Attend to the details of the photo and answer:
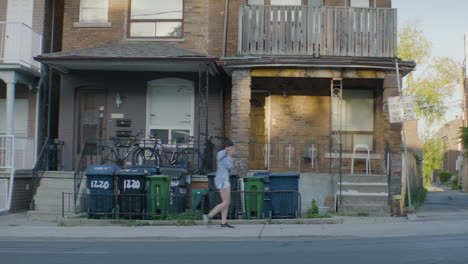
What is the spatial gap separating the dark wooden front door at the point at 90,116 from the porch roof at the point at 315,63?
4.62 metres

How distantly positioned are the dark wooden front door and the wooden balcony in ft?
16.2

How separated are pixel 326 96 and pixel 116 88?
21.1 ft

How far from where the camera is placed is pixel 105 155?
52.2 ft

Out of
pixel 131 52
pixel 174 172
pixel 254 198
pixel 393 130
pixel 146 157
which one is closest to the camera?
pixel 254 198

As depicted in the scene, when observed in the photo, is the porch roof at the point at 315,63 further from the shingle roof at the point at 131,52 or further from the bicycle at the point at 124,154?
the bicycle at the point at 124,154

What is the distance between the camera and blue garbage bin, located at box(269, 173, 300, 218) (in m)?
12.3

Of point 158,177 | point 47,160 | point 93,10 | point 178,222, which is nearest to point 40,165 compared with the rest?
point 47,160

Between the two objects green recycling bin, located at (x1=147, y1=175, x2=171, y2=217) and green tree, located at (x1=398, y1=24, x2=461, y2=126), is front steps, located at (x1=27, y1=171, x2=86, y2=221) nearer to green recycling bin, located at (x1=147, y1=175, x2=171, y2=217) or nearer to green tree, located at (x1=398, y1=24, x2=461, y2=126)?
green recycling bin, located at (x1=147, y1=175, x2=171, y2=217)

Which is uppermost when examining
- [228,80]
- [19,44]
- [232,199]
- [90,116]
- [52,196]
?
[19,44]

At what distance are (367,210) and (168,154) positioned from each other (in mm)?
5934

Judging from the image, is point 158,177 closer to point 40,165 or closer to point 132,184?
point 132,184

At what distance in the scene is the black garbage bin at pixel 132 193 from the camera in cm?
1228

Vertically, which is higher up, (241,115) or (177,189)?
(241,115)

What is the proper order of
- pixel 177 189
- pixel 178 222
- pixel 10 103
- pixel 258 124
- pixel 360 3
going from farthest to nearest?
pixel 258 124
pixel 360 3
pixel 10 103
pixel 177 189
pixel 178 222
